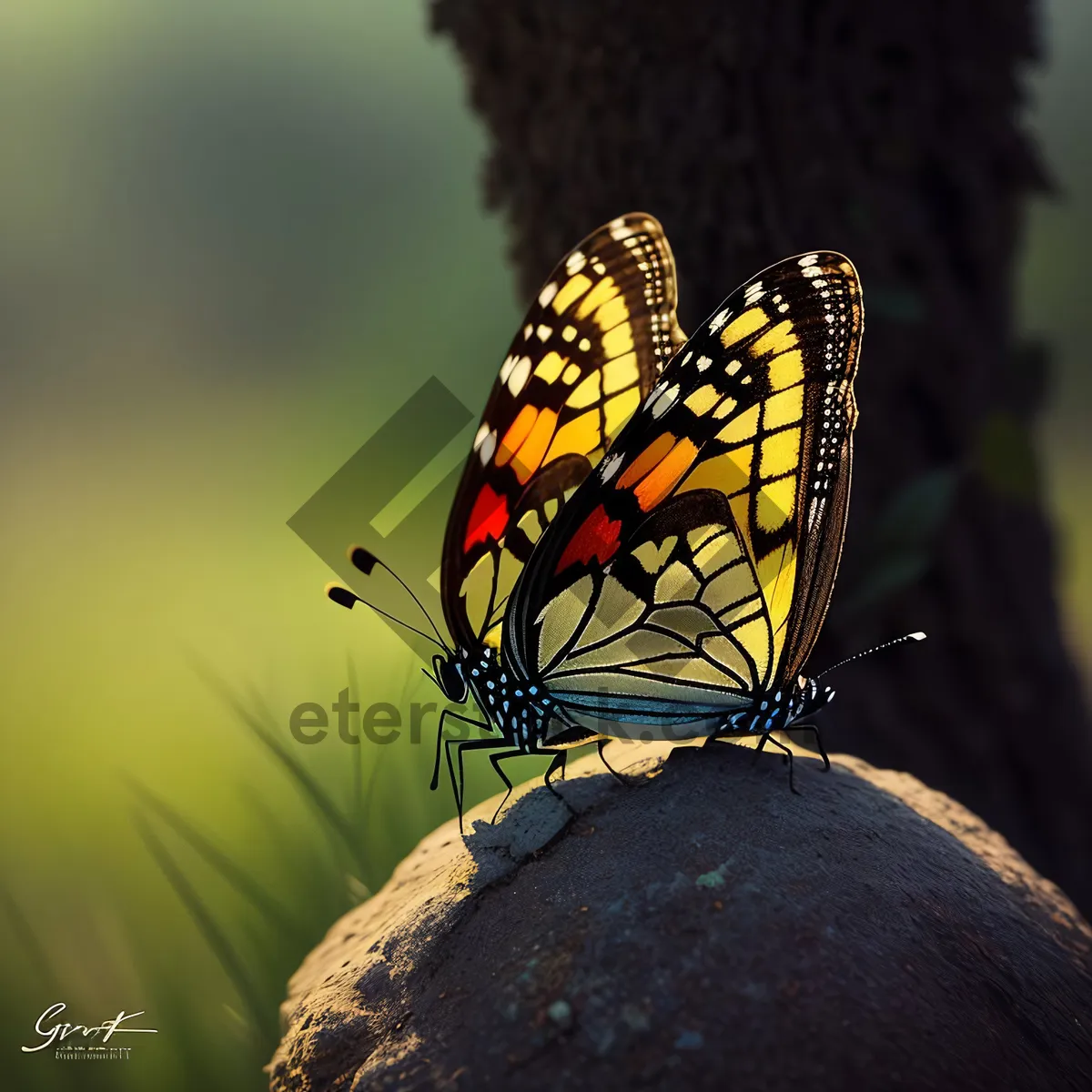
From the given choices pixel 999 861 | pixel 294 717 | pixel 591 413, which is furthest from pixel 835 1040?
pixel 294 717

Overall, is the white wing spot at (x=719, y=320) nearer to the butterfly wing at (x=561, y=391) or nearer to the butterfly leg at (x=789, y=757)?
the butterfly wing at (x=561, y=391)

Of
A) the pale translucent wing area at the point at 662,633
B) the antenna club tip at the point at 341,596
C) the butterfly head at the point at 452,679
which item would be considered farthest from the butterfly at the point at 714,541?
the antenna club tip at the point at 341,596

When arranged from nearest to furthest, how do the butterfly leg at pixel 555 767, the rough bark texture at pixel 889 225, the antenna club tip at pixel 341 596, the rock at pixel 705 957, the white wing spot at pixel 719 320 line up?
1. the rock at pixel 705 957
2. the white wing spot at pixel 719 320
3. the butterfly leg at pixel 555 767
4. the antenna club tip at pixel 341 596
5. the rough bark texture at pixel 889 225

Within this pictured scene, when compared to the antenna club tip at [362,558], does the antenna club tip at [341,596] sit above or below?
below

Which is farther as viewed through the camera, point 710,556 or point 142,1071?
point 142,1071

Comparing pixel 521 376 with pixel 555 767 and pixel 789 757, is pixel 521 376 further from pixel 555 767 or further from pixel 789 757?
pixel 789 757

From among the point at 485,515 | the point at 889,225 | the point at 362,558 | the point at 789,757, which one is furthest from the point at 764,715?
the point at 889,225

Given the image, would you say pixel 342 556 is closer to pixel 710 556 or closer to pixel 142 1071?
pixel 142 1071
